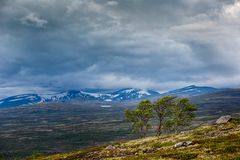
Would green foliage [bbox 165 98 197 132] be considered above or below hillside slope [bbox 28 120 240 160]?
above

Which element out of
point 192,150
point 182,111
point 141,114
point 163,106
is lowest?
point 192,150

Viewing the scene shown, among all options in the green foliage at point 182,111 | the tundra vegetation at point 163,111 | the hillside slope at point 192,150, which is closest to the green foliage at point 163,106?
the tundra vegetation at point 163,111

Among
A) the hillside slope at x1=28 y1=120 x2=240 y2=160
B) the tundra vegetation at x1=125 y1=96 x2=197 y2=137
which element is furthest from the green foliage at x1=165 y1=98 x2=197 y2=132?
the hillside slope at x1=28 y1=120 x2=240 y2=160

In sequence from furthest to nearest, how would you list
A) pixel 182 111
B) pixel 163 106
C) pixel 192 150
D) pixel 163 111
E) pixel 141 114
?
1. pixel 182 111
2. pixel 141 114
3. pixel 163 111
4. pixel 163 106
5. pixel 192 150

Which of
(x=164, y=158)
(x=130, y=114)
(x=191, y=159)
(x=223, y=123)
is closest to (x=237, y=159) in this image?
(x=191, y=159)

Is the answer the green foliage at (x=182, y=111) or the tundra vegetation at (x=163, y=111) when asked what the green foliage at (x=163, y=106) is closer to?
the tundra vegetation at (x=163, y=111)

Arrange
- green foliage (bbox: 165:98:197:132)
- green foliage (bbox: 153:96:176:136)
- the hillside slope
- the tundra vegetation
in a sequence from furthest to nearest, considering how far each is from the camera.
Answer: green foliage (bbox: 165:98:197:132) → the tundra vegetation → green foliage (bbox: 153:96:176:136) → the hillside slope

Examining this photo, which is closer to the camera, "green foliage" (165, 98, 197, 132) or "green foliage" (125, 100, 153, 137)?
"green foliage" (125, 100, 153, 137)

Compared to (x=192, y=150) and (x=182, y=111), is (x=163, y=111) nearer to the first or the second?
(x=182, y=111)

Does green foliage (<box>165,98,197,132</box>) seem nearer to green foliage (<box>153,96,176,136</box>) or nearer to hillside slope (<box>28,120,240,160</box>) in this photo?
green foliage (<box>153,96,176,136</box>)

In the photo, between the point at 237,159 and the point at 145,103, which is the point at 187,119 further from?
the point at 237,159

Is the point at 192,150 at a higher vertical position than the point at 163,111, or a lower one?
lower

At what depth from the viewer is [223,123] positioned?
9675 cm

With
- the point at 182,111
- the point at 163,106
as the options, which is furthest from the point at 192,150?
the point at 182,111
